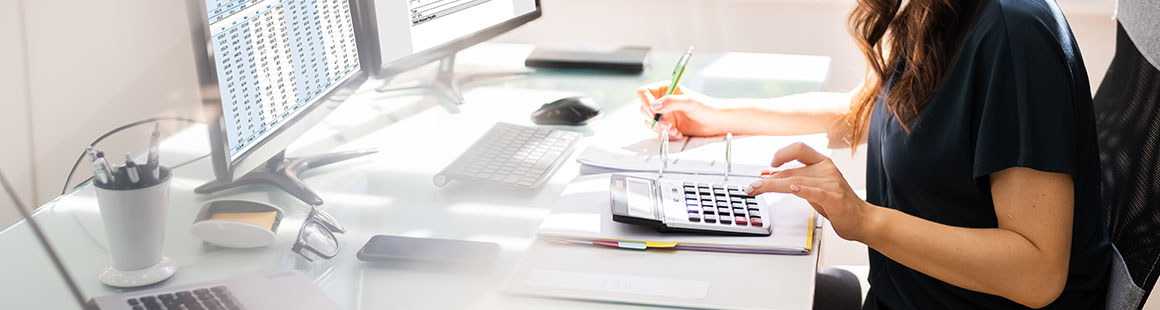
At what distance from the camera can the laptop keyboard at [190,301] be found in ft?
2.59

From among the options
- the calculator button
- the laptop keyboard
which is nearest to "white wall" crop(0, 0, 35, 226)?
the laptop keyboard

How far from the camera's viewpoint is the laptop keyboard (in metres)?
0.79

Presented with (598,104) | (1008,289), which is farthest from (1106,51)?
(1008,289)

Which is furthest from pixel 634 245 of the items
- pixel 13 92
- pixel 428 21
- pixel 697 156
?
pixel 13 92

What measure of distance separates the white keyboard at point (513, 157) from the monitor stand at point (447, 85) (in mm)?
204

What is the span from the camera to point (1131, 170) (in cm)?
97

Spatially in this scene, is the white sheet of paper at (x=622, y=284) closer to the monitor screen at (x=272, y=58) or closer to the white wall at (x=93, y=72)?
the monitor screen at (x=272, y=58)

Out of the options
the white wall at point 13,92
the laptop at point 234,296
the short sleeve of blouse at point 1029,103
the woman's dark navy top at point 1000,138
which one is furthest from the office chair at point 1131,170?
the white wall at point 13,92

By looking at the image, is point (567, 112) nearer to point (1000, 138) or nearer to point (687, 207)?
point (687, 207)

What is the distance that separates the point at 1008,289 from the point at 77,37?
1386 mm

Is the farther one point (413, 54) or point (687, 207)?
point (413, 54)

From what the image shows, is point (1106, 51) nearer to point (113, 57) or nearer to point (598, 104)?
point (598, 104)

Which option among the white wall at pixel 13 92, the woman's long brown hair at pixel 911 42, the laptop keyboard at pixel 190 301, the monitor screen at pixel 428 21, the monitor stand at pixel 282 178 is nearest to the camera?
the laptop keyboard at pixel 190 301

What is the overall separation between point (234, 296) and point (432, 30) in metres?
0.72
